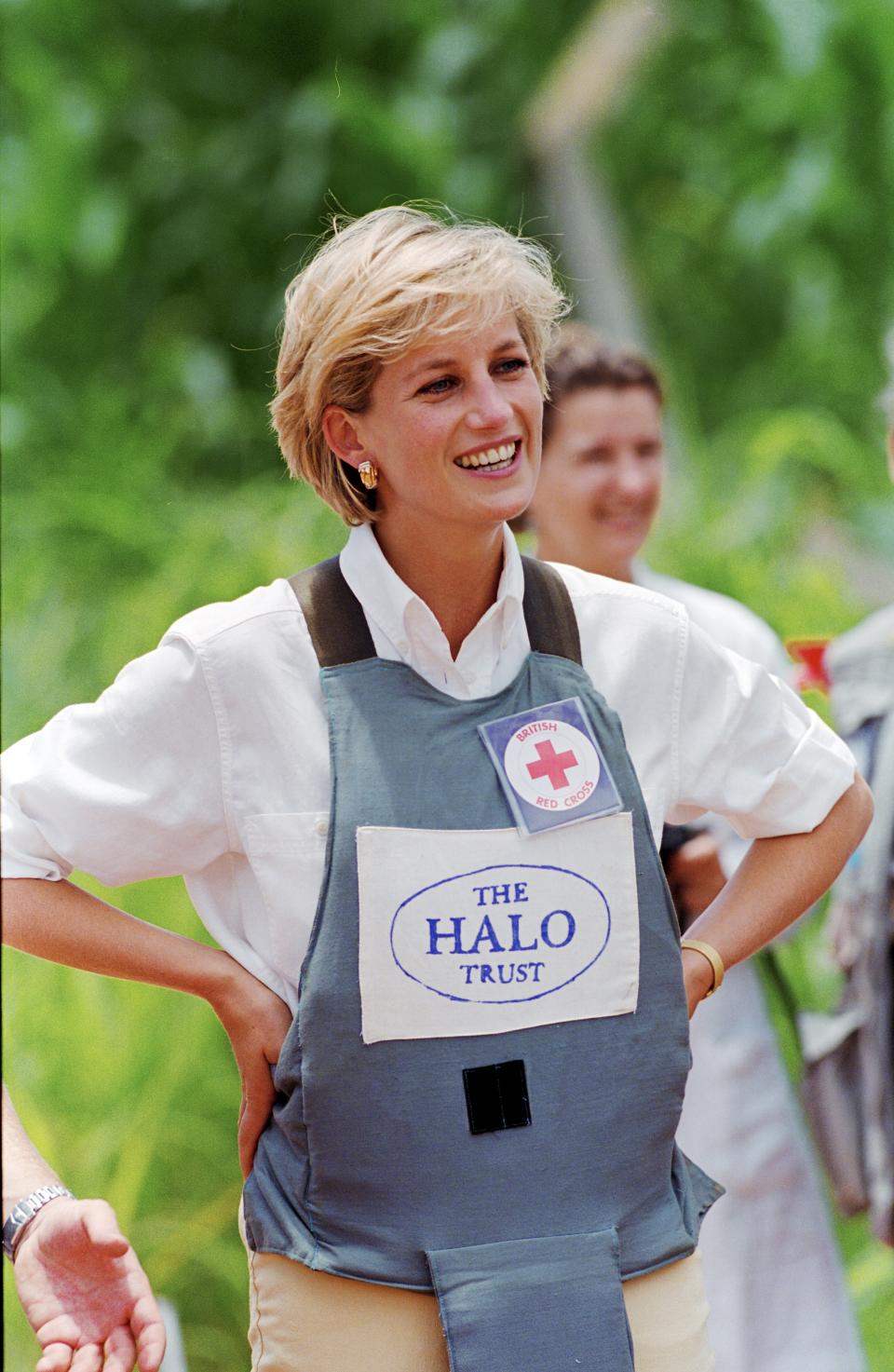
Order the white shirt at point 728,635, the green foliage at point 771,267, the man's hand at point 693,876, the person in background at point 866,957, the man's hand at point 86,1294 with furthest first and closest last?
the green foliage at point 771,267 < the person in background at point 866,957 < the white shirt at point 728,635 < the man's hand at point 693,876 < the man's hand at point 86,1294

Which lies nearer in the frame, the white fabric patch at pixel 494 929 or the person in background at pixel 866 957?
the white fabric patch at pixel 494 929

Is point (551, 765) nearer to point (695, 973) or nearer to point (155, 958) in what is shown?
point (695, 973)

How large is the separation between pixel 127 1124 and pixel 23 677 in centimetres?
87

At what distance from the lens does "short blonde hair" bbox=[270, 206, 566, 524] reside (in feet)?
4.87

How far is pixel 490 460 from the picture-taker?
60.3 inches

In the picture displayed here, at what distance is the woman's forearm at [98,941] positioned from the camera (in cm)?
150

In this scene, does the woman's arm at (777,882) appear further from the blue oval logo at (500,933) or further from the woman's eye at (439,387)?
the woman's eye at (439,387)

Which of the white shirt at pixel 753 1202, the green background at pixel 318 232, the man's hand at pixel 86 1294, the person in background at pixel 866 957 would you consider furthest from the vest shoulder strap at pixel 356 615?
the green background at pixel 318 232

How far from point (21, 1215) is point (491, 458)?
32.2 inches

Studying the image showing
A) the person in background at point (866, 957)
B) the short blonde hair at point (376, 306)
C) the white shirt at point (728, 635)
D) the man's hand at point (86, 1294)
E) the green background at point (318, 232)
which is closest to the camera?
the man's hand at point (86, 1294)

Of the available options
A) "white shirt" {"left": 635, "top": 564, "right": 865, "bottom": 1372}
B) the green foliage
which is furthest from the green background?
"white shirt" {"left": 635, "top": 564, "right": 865, "bottom": 1372}

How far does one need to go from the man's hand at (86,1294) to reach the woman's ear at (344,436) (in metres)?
0.73

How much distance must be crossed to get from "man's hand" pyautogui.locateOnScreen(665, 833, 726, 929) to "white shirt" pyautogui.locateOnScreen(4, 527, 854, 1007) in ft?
A: 2.19

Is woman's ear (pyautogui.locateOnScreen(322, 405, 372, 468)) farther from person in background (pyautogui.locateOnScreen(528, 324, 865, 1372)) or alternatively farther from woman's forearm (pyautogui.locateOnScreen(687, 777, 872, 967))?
person in background (pyautogui.locateOnScreen(528, 324, 865, 1372))
